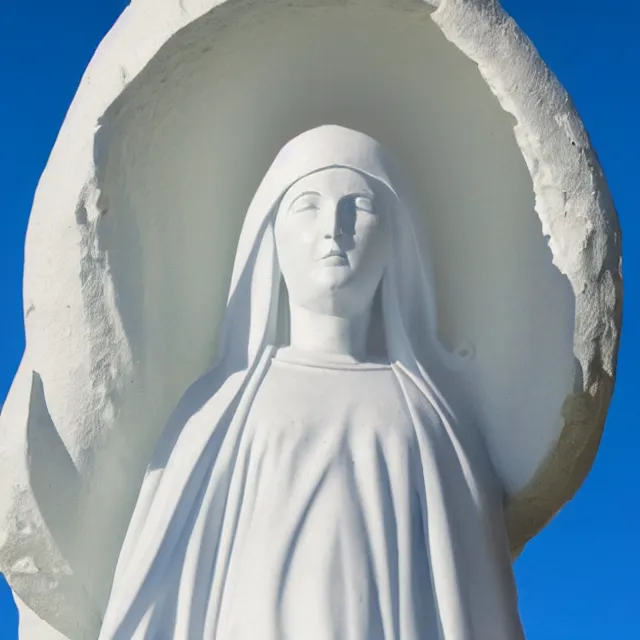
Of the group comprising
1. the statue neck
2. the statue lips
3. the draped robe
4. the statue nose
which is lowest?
the draped robe

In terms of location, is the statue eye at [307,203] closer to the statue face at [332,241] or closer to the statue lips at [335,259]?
the statue face at [332,241]

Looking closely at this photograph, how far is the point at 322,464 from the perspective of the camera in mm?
3133

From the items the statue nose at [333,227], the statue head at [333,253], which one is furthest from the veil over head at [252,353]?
the statue nose at [333,227]

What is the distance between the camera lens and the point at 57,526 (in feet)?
11.1

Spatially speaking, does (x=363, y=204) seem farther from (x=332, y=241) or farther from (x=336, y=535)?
(x=336, y=535)

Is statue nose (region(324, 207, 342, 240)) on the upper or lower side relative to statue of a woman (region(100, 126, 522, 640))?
upper

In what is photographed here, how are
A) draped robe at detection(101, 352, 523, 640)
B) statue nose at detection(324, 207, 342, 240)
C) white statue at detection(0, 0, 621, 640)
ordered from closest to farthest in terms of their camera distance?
1. draped robe at detection(101, 352, 523, 640)
2. white statue at detection(0, 0, 621, 640)
3. statue nose at detection(324, 207, 342, 240)

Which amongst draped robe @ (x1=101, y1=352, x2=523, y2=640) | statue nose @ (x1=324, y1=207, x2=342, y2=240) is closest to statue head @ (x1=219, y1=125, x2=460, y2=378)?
statue nose @ (x1=324, y1=207, x2=342, y2=240)

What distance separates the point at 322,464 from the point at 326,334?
46 centimetres

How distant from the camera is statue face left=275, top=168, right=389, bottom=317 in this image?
3.41 metres

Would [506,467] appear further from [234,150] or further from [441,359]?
[234,150]

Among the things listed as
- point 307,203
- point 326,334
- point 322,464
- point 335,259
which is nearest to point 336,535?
point 322,464

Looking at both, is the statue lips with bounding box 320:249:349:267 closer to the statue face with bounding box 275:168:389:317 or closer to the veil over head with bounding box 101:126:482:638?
the statue face with bounding box 275:168:389:317

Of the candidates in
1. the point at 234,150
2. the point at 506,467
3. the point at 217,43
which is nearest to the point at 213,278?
the point at 234,150
